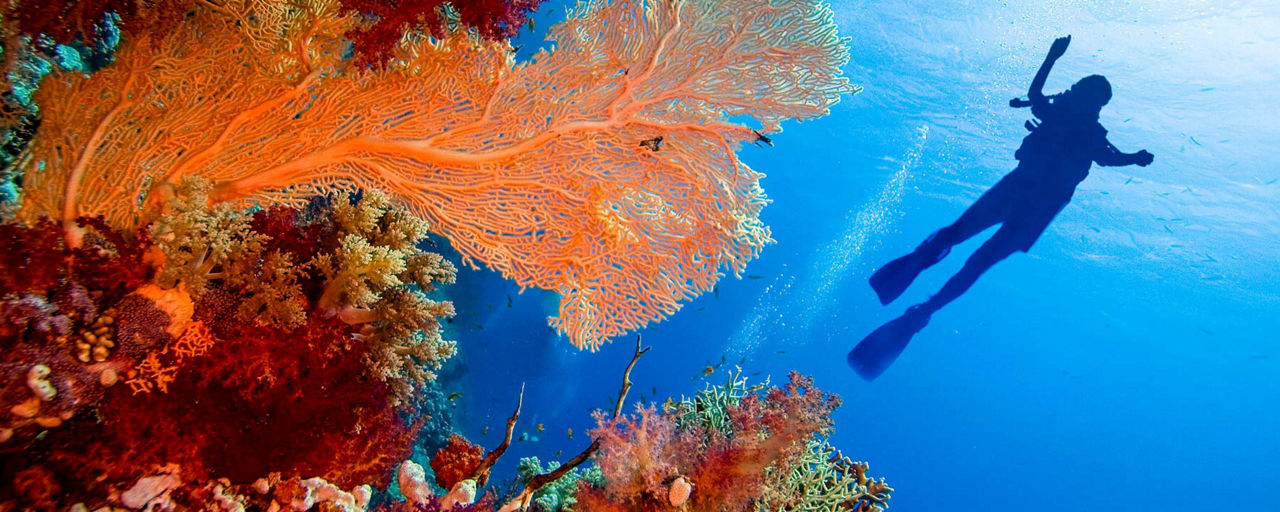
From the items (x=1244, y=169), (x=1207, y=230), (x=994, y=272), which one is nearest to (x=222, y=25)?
(x=1244, y=169)

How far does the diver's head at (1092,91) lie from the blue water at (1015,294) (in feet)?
22.5

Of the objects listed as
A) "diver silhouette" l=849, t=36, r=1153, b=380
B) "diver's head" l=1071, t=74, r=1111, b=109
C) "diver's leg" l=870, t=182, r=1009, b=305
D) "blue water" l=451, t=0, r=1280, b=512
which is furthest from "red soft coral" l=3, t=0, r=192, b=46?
"diver's head" l=1071, t=74, r=1111, b=109

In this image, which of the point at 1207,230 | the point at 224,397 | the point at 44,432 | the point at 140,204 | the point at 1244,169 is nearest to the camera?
the point at 44,432

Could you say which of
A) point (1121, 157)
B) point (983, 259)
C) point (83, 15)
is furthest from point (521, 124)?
point (983, 259)

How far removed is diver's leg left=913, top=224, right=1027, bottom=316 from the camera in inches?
535

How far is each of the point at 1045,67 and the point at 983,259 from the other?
223 inches

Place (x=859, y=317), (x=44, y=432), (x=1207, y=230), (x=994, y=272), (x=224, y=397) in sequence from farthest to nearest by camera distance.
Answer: (x=859, y=317) → (x=994, y=272) → (x=1207, y=230) → (x=224, y=397) → (x=44, y=432)

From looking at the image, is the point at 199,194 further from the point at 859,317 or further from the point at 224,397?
the point at 859,317

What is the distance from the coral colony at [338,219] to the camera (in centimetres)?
281

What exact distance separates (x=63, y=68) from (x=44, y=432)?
299cm

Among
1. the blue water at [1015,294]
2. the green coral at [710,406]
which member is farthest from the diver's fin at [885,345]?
the green coral at [710,406]

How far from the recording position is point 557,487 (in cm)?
825

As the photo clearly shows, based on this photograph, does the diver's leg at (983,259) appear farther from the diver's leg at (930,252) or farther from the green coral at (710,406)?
the green coral at (710,406)

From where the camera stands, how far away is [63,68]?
13.4 feet
